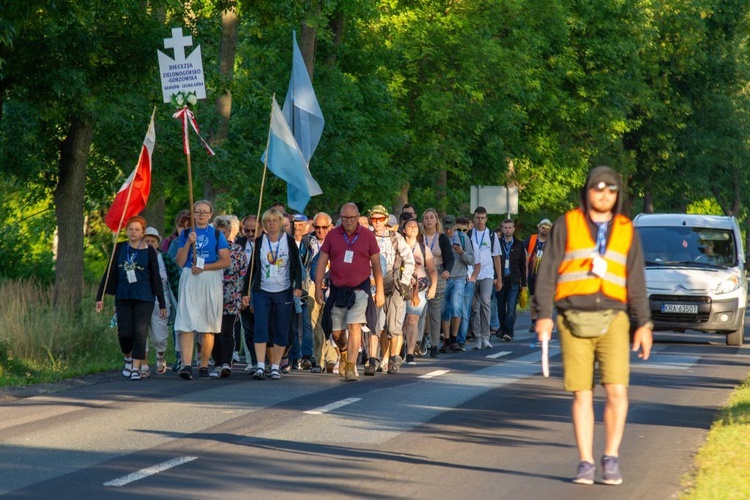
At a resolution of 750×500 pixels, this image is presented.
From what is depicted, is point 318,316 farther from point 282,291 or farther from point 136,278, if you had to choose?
point 136,278

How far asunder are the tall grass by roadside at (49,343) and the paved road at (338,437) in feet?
4.10

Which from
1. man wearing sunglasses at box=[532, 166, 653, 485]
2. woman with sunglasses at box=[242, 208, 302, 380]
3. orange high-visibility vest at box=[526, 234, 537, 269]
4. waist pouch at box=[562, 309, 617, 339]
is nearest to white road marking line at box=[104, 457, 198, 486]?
man wearing sunglasses at box=[532, 166, 653, 485]

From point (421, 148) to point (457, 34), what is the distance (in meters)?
2.86

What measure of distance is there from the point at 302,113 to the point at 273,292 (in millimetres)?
8343

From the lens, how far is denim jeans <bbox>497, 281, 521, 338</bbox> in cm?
2420

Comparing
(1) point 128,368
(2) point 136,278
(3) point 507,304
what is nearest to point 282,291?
(2) point 136,278

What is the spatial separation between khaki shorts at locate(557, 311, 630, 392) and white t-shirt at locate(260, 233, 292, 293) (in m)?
7.44

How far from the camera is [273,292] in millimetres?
16094

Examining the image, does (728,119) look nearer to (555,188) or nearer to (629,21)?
(629,21)

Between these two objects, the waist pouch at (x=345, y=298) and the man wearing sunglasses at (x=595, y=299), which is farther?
the waist pouch at (x=345, y=298)

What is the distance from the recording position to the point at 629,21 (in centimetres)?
4862

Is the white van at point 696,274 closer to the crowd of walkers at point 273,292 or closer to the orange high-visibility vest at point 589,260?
the crowd of walkers at point 273,292

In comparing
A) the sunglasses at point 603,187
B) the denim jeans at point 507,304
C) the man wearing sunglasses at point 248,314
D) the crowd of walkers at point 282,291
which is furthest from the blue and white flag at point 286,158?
the sunglasses at point 603,187

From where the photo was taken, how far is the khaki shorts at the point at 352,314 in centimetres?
1573
